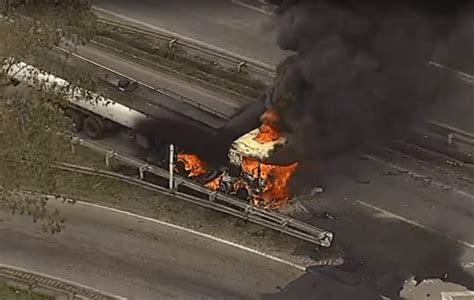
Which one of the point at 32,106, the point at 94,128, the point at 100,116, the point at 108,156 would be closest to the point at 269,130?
the point at 108,156

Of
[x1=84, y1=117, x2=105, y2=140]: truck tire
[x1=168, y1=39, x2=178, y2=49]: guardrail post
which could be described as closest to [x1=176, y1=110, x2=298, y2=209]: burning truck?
[x1=84, y1=117, x2=105, y2=140]: truck tire

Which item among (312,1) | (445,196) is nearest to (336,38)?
(312,1)

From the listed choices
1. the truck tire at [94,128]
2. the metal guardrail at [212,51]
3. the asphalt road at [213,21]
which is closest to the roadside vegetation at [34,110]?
the truck tire at [94,128]

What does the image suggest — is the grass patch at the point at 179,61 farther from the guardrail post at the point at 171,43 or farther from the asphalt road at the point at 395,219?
the asphalt road at the point at 395,219

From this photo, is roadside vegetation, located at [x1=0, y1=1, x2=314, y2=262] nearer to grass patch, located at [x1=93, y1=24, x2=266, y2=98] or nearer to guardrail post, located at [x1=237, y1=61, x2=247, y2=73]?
grass patch, located at [x1=93, y1=24, x2=266, y2=98]

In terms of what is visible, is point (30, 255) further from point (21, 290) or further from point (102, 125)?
point (102, 125)

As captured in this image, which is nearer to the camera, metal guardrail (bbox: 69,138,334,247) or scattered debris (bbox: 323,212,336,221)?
metal guardrail (bbox: 69,138,334,247)
